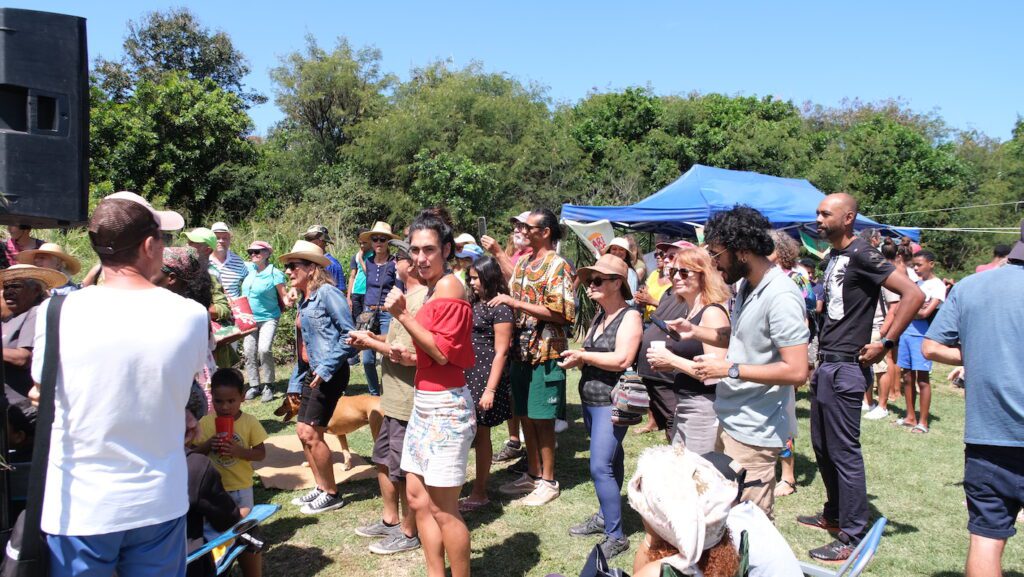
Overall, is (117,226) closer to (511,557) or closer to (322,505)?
(511,557)

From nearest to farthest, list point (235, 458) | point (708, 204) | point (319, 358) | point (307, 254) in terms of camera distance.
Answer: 1. point (235, 458)
2. point (319, 358)
3. point (307, 254)
4. point (708, 204)

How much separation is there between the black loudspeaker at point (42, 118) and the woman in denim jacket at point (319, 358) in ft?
7.28

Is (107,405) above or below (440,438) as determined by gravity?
above

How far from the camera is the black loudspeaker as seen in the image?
2.26 metres

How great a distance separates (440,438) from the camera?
3152 millimetres

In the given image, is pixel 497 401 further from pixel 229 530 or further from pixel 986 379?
pixel 986 379

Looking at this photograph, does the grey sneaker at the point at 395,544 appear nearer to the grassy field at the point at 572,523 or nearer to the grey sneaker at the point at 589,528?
the grassy field at the point at 572,523

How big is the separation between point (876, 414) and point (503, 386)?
525 centimetres

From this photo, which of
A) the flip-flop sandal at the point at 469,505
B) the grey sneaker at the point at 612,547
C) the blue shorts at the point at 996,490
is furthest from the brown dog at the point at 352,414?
the blue shorts at the point at 996,490

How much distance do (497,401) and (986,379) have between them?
2840 millimetres

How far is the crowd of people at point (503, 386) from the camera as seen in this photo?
1.99 m

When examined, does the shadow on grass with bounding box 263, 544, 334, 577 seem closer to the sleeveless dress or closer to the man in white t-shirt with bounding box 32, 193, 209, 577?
the sleeveless dress

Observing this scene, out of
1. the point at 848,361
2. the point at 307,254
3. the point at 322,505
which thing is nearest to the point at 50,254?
the point at 307,254

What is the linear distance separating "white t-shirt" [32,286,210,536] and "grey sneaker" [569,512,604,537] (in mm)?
2843
